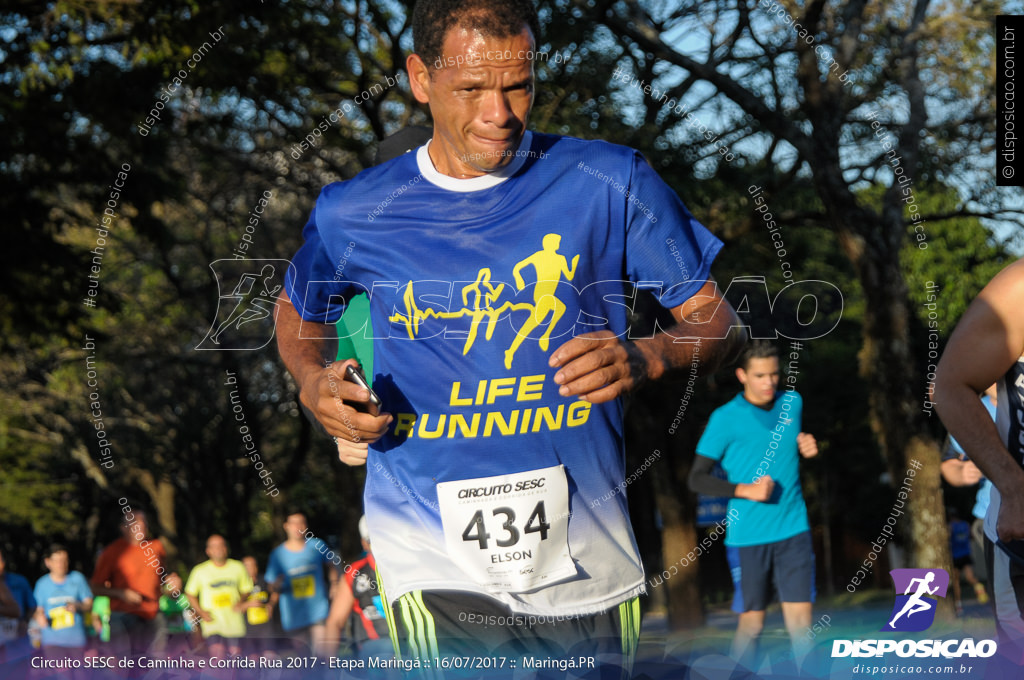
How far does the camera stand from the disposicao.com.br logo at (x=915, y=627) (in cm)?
444

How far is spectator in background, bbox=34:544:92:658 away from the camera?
8.34 m

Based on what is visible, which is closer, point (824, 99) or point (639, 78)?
point (824, 99)

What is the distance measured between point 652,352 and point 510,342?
30cm

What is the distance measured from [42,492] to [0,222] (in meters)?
16.2

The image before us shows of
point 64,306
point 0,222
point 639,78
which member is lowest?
point 64,306

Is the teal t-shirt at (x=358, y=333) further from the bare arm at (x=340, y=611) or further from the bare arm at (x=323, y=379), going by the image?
the bare arm at (x=340, y=611)

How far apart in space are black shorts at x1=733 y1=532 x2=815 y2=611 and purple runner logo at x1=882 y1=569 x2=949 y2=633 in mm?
470

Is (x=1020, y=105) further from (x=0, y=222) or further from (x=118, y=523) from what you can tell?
(x=0, y=222)

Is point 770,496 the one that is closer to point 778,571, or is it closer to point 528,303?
point 778,571

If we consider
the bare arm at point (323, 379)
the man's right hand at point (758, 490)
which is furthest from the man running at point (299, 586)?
the bare arm at point (323, 379)

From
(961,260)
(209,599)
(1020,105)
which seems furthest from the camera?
(961,260)

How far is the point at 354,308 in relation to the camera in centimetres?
274

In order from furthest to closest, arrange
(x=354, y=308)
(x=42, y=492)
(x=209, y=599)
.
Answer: (x=42, y=492)
(x=209, y=599)
(x=354, y=308)

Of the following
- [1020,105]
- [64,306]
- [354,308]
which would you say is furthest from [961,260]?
[354,308]
